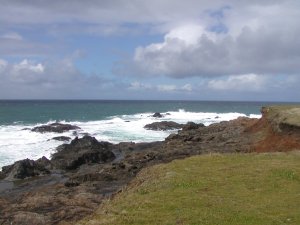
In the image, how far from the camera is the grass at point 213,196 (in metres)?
16.3

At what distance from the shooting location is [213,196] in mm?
18844

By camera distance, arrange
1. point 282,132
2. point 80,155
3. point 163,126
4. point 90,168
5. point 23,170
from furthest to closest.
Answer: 1. point 163,126
2. point 80,155
3. point 90,168
4. point 23,170
5. point 282,132

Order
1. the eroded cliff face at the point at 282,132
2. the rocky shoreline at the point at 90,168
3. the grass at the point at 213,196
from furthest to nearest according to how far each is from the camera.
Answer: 1. the eroded cliff face at the point at 282,132
2. the rocky shoreline at the point at 90,168
3. the grass at the point at 213,196

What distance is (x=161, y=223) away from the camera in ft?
52.2

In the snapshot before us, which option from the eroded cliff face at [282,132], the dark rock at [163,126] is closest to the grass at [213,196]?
the eroded cliff face at [282,132]

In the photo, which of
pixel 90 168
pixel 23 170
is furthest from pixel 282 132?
pixel 23 170

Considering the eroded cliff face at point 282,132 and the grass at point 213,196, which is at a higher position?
the eroded cliff face at point 282,132

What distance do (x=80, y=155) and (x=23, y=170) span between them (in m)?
7.14

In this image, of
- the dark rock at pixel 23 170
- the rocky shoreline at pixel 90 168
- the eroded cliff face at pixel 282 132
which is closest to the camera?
the rocky shoreline at pixel 90 168

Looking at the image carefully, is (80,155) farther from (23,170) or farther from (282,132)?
(282,132)

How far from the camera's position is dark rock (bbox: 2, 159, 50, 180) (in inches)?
1586

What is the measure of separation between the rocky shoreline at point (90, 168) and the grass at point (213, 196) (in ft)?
11.9

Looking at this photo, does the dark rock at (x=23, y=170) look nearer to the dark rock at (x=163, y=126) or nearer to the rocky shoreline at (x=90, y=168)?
the rocky shoreline at (x=90, y=168)

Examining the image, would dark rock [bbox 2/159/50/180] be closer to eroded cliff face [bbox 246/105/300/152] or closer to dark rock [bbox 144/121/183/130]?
eroded cliff face [bbox 246/105/300/152]
